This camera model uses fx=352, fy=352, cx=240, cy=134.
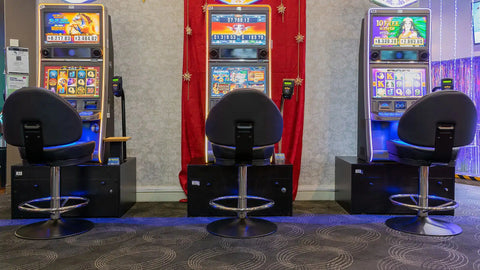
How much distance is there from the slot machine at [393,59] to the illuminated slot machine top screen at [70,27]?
265 centimetres

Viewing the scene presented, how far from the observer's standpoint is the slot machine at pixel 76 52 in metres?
3.33

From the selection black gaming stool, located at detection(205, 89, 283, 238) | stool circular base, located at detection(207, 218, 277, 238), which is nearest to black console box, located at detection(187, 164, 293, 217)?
stool circular base, located at detection(207, 218, 277, 238)

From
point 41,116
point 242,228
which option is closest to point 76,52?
point 41,116

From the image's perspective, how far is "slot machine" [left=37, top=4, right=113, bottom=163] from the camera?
3.33 metres

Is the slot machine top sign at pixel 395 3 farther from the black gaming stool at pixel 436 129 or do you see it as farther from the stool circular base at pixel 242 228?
the stool circular base at pixel 242 228

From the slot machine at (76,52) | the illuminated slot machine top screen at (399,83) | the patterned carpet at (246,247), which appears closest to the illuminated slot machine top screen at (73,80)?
the slot machine at (76,52)

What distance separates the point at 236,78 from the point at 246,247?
5.32ft

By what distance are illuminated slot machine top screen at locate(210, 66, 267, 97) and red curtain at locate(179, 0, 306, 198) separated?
570 mm

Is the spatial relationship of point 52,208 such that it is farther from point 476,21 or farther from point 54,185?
point 476,21

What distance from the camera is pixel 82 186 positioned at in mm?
3219

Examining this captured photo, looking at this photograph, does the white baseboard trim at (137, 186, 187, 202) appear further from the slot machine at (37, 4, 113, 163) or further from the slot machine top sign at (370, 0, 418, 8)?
the slot machine top sign at (370, 0, 418, 8)

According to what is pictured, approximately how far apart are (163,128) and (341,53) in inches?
86.9

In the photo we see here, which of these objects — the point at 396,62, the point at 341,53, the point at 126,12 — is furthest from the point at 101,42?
the point at 396,62

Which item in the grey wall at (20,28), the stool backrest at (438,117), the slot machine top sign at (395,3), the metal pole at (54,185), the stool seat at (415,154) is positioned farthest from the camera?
the grey wall at (20,28)
